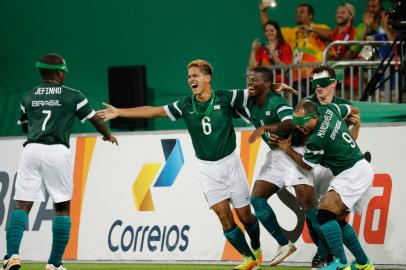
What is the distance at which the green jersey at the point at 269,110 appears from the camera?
10.6m

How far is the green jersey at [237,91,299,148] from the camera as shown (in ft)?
34.8

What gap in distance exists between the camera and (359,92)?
14.9 metres

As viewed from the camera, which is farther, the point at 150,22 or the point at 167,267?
the point at 150,22

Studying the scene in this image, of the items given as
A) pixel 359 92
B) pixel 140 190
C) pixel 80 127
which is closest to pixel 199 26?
pixel 80 127

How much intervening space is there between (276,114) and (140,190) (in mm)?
2649

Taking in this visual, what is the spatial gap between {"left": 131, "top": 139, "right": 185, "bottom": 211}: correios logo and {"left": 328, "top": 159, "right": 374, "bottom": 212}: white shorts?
2944mm

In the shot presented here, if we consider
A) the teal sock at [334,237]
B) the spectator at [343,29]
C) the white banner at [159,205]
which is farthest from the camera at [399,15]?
the teal sock at [334,237]

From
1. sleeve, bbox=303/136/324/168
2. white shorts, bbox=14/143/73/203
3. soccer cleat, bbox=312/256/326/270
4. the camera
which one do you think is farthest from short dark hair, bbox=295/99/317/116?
the camera

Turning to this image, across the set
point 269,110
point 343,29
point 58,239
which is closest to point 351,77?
point 343,29

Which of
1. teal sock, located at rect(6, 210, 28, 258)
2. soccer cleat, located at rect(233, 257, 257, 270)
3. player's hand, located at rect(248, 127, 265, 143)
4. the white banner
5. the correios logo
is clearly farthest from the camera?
the correios logo

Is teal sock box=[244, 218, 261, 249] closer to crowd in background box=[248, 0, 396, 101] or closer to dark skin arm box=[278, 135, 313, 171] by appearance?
dark skin arm box=[278, 135, 313, 171]

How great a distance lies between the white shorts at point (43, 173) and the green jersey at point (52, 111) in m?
0.10

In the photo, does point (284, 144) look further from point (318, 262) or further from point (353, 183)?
point (318, 262)

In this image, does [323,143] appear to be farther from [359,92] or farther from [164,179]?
[359,92]
